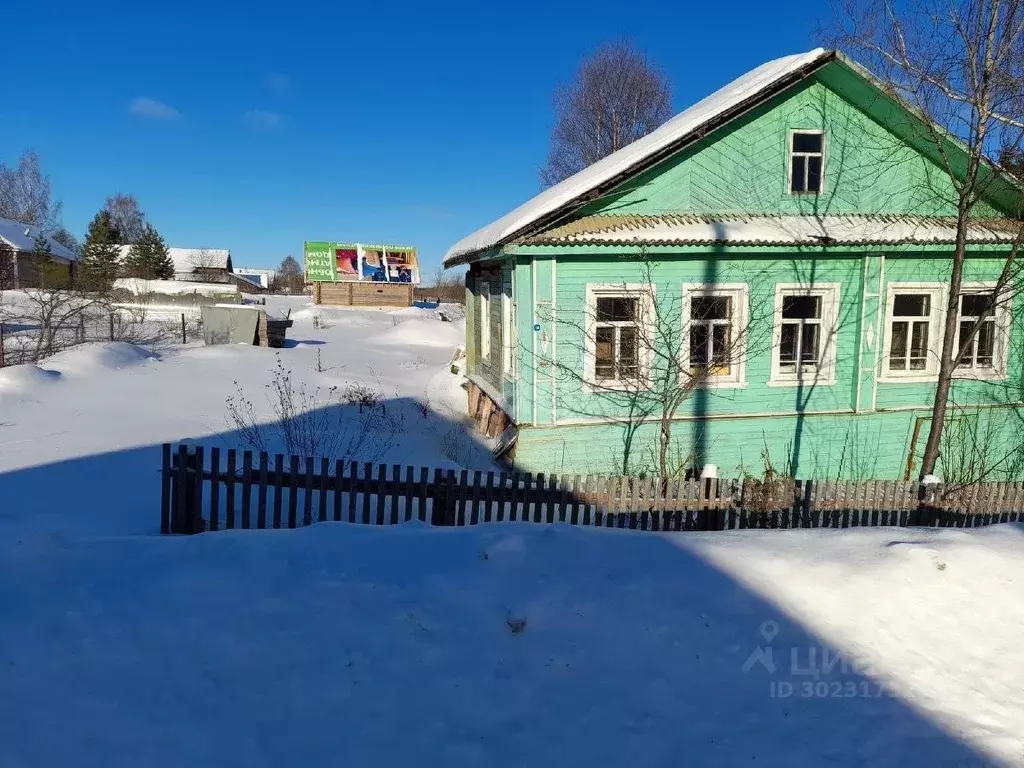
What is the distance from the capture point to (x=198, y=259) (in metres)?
71.6

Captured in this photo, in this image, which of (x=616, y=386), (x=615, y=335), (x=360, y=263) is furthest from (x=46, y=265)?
(x=616, y=386)

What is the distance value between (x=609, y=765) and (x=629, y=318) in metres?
6.87

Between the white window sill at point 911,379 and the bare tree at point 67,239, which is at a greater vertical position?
the bare tree at point 67,239

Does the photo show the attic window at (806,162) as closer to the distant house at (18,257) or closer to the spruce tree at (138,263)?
the distant house at (18,257)

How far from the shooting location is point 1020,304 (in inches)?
390

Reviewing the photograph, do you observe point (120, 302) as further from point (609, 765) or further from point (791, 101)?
point (609, 765)

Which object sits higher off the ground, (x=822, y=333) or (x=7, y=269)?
(x=7, y=269)

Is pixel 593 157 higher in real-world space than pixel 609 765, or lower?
higher

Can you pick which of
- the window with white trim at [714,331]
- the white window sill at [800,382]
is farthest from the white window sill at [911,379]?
the window with white trim at [714,331]

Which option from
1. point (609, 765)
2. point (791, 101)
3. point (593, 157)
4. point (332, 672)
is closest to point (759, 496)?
point (609, 765)

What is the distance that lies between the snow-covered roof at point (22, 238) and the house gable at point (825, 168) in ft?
146

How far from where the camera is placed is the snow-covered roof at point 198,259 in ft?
232

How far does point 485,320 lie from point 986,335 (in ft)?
26.4

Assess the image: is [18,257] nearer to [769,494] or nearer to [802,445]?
[802,445]
